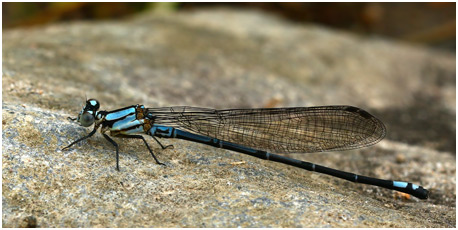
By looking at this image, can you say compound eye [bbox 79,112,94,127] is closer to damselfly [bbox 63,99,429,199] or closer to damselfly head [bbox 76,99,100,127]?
damselfly head [bbox 76,99,100,127]

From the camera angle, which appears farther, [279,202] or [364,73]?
[364,73]

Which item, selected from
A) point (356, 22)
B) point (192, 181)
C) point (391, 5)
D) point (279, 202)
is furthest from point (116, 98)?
point (391, 5)

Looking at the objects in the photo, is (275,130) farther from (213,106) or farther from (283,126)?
(213,106)

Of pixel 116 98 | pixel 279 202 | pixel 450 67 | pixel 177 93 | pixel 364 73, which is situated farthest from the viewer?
pixel 450 67

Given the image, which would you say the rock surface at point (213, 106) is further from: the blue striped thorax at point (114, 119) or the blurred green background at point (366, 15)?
the blurred green background at point (366, 15)

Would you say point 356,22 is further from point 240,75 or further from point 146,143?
point 146,143

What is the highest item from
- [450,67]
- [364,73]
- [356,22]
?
[356,22]

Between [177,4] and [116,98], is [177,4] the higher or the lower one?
the higher one
